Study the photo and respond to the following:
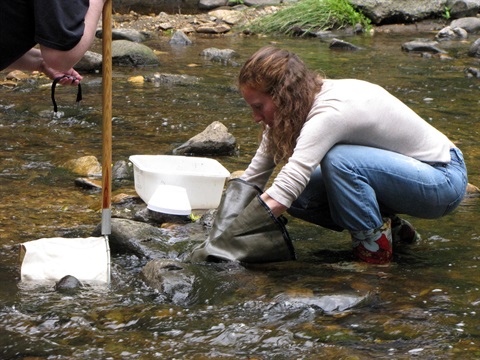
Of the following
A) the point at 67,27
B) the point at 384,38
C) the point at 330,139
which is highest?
the point at 67,27

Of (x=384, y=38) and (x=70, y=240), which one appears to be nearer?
(x=70, y=240)

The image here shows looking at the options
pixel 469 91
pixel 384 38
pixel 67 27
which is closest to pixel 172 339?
pixel 67 27

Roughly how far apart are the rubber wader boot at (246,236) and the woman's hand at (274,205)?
0.05 feet

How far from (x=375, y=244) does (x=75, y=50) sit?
1.50 metres

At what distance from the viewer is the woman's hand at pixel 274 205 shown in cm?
354

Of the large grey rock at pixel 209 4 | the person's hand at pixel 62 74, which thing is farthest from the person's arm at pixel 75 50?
the large grey rock at pixel 209 4

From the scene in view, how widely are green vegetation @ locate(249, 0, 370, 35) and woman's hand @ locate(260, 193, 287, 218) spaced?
32.2ft

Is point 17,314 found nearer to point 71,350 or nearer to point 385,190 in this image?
point 71,350

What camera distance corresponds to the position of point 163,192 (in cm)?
434

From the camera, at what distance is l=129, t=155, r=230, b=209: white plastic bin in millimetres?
4430

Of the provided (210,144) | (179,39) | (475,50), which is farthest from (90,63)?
(475,50)

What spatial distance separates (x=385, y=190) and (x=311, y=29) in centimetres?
975

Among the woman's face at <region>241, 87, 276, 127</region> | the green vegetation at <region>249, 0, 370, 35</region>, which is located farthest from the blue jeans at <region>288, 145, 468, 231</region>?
the green vegetation at <region>249, 0, 370, 35</region>

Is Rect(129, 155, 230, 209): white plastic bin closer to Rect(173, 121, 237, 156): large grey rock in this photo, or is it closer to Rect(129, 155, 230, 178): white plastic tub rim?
Rect(129, 155, 230, 178): white plastic tub rim
